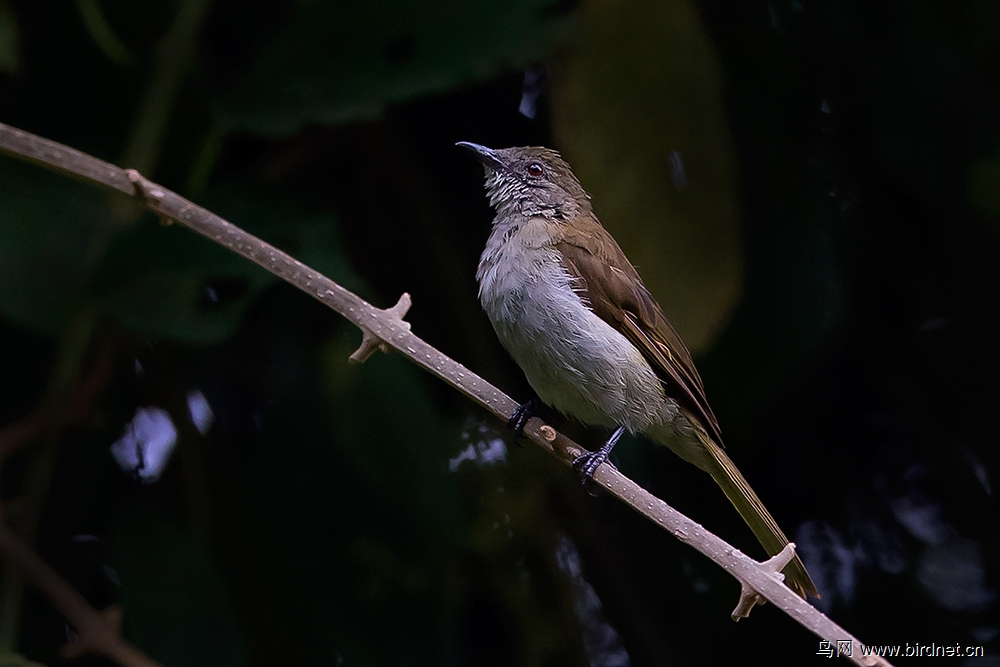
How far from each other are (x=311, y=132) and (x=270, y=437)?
955 millimetres

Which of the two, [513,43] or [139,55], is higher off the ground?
[513,43]

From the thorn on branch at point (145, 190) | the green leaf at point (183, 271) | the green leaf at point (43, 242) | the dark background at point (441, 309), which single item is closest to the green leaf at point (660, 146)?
the dark background at point (441, 309)

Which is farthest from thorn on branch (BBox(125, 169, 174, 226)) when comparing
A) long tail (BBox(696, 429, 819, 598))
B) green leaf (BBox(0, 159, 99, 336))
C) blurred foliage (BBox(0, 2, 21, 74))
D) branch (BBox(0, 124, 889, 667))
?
long tail (BBox(696, 429, 819, 598))

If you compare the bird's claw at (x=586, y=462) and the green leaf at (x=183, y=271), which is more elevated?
the bird's claw at (x=586, y=462)

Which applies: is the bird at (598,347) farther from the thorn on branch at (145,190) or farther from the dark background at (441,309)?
the thorn on branch at (145,190)

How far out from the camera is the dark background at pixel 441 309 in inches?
105

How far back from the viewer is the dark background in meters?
2.66

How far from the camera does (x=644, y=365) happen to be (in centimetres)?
299

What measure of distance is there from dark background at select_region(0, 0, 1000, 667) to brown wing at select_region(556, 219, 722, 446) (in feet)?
0.28

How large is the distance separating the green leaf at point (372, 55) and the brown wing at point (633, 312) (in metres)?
0.65

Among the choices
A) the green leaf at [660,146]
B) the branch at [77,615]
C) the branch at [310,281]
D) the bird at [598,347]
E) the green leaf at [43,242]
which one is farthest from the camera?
the bird at [598,347]

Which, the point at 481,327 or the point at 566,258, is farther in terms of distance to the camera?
the point at 481,327

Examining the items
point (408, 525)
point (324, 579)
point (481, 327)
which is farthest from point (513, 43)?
point (324, 579)

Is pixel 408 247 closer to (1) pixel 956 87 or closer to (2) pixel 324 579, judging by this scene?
(2) pixel 324 579
